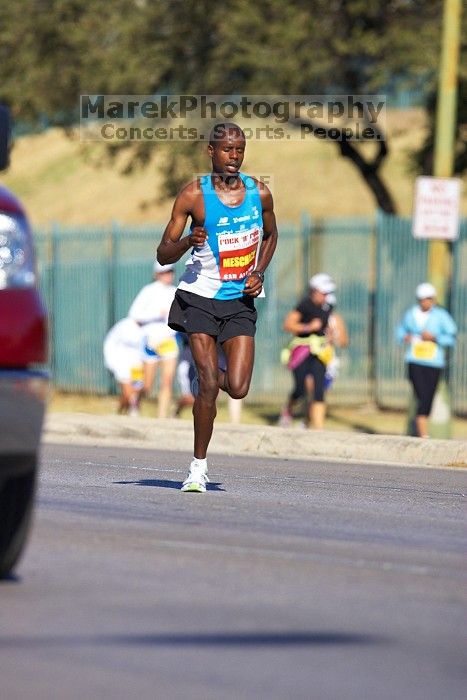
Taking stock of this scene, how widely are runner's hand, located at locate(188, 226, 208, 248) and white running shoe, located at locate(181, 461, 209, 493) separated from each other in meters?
1.27

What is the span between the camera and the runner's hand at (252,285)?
10.8 meters

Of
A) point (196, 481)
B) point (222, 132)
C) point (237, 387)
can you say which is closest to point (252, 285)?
point (237, 387)

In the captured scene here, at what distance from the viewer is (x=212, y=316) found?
1091cm

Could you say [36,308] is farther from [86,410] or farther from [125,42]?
[125,42]

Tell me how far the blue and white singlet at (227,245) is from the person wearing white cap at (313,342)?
10.2 m

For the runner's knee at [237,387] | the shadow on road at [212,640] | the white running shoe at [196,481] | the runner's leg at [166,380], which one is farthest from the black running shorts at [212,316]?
the runner's leg at [166,380]

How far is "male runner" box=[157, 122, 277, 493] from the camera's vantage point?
10727 mm

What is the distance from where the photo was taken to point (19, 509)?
682cm

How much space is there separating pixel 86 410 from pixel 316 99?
21.1ft

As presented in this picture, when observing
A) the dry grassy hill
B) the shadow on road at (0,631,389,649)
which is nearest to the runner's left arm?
the shadow on road at (0,631,389,649)

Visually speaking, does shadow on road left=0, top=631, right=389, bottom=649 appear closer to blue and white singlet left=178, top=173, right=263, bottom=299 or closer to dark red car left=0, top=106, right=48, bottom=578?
dark red car left=0, top=106, right=48, bottom=578

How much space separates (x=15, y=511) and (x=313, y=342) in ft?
47.5

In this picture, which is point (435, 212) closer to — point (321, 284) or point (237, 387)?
point (321, 284)

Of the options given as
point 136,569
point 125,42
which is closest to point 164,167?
point 125,42
